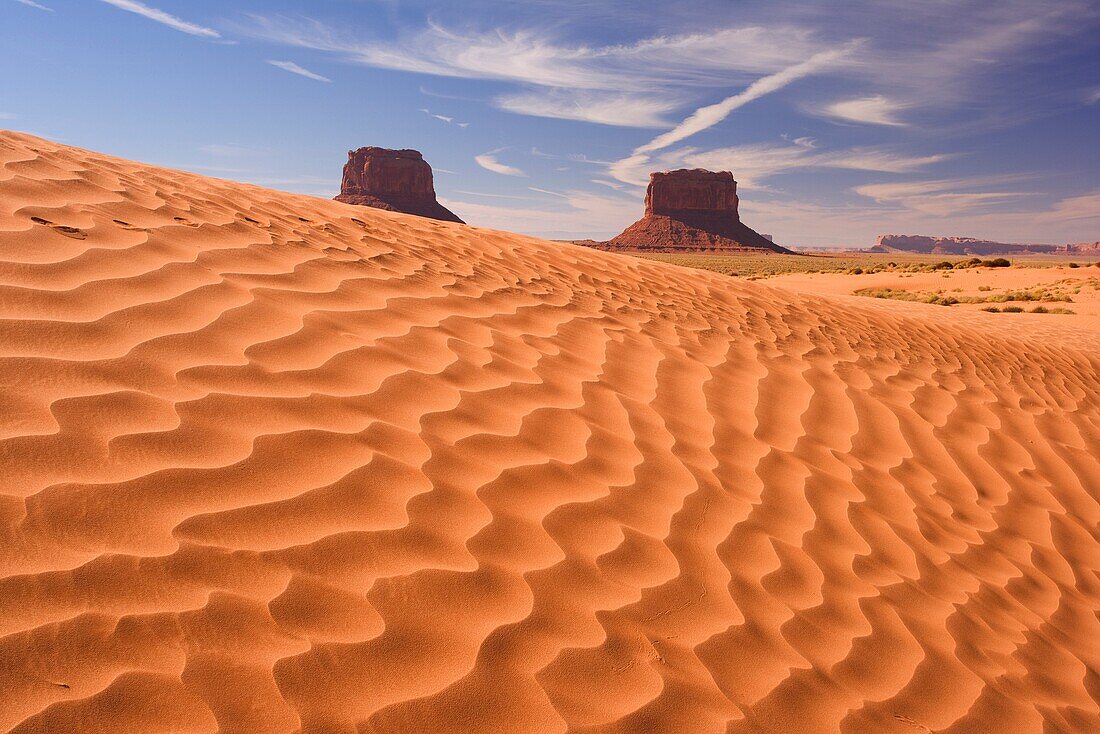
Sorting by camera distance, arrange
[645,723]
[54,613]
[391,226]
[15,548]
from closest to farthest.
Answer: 1. [54,613]
2. [15,548]
3. [645,723]
4. [391,226]

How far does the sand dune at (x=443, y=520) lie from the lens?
156 centimetres

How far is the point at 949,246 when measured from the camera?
610 feet

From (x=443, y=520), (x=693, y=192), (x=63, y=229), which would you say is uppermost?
(x=693, y=192)

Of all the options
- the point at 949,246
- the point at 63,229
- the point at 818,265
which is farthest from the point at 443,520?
the point at 949,246

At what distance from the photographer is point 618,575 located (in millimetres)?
2143

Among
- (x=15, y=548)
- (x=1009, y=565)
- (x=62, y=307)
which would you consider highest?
(x=62, y=307)

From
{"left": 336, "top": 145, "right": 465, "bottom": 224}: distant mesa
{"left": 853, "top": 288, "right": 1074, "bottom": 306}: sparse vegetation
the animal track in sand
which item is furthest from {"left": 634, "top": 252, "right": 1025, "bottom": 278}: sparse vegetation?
{"left": 336, "top": 145, "right": 465, "bottom": 224}: distant mesa

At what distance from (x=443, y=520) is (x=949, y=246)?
214 m

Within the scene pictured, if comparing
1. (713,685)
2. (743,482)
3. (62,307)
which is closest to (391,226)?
(62,307)

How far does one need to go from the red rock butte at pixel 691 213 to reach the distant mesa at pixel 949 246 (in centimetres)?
10938

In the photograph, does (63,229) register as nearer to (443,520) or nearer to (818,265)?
(443,520)

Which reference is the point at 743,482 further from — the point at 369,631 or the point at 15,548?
the point at 15,548

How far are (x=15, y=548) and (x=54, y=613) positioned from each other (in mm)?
220

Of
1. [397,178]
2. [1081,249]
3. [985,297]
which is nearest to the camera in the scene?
[985,297]
